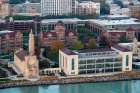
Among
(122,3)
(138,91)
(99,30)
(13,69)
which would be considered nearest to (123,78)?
(138,91)

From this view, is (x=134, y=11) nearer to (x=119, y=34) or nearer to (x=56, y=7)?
(x=56, y=7)

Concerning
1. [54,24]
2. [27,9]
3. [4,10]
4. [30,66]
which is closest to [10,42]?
[30,66]

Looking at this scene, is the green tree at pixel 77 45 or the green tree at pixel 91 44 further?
the green tree at pixel 91 44

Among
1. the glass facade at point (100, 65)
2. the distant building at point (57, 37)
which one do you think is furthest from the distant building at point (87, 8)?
the glass facade at point (100, 65)

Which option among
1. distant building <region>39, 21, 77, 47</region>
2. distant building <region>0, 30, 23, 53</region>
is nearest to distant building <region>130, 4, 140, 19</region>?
distant building <region>39, 21, 77, 47</region>

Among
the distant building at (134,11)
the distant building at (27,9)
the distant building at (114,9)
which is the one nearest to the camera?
the distant building at (27,9)

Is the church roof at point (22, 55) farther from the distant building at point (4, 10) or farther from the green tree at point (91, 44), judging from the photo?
the distant building at point (4, 10)

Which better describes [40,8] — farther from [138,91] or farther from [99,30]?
[138,91]
